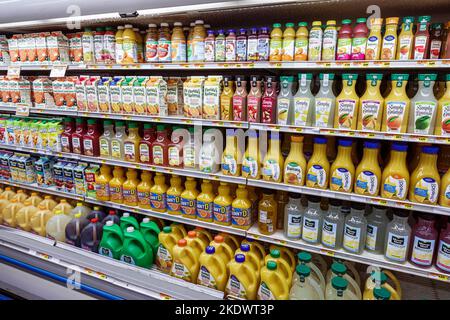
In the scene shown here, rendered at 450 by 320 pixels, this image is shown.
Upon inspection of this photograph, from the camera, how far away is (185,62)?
2.15 metres

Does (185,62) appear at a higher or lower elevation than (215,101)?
higher

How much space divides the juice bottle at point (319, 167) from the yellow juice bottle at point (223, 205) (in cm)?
60

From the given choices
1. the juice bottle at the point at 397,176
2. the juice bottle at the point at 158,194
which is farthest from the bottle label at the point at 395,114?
the juice bottle at the point at 158,194

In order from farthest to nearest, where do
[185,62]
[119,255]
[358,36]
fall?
[119,255]
[185,62]
[358,36]

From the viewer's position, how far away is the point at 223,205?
2.20 meters

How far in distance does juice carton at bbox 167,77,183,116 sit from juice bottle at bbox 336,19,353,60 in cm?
119

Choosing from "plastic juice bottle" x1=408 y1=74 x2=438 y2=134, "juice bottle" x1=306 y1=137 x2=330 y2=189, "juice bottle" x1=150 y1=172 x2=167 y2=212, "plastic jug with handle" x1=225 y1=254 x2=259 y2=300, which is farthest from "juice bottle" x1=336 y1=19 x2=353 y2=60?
"juice bottle" x1=150 y1=172 x2=167 y2=212

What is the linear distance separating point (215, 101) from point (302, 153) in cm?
68

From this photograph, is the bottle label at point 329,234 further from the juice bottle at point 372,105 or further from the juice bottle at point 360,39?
the juice bottle at point 360,39

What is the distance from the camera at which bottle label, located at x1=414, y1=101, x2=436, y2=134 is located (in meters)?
1.61

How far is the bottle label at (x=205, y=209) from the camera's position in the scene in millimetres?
2264

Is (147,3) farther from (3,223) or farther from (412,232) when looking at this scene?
(3,223)

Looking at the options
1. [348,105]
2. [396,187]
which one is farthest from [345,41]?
[396,187]
